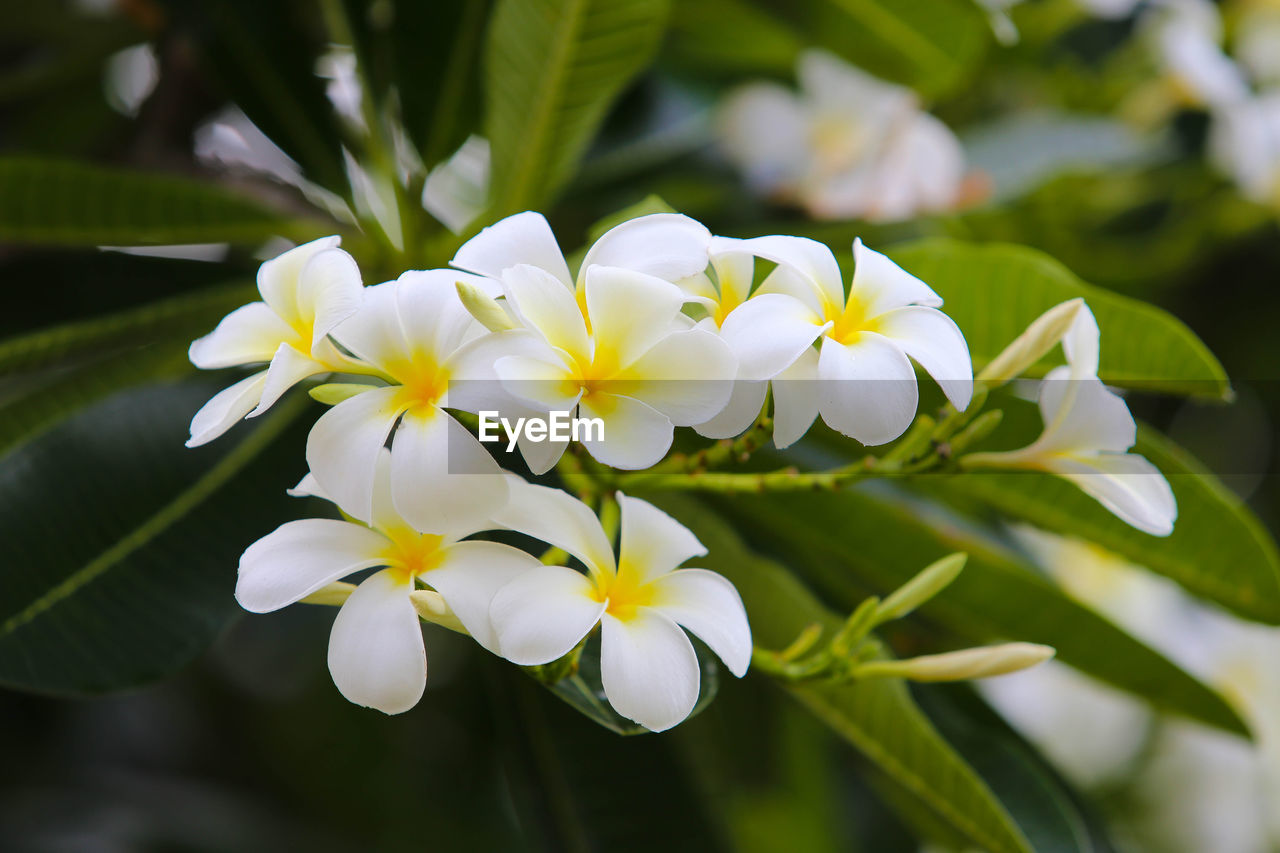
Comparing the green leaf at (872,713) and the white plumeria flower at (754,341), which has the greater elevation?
the white plumeria flower at (754,341)

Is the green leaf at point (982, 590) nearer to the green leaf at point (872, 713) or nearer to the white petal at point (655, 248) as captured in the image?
the green leaf at point (872, 713)

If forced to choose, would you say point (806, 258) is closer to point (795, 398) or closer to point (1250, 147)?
point (795, 398)

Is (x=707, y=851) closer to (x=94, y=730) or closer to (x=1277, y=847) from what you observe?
(x=94, y=730)

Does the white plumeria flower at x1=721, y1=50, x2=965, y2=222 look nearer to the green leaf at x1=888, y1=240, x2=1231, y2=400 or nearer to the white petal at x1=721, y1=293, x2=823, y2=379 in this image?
the green leaf at x1=888, y1=240, x2=1231, y2=400

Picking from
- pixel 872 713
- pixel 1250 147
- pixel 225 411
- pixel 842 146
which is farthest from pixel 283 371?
pixel 1250 147

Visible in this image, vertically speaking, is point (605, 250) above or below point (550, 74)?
above

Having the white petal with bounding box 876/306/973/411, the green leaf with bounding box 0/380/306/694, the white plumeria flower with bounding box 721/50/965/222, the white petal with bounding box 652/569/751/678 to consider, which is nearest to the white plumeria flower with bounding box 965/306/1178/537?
the white petal with bounding box 876/306/973/411

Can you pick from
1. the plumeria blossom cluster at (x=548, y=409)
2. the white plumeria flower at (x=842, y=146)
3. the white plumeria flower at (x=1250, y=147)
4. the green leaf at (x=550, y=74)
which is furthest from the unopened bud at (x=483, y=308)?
the white plumeria flower at (x=1250, y=147)
